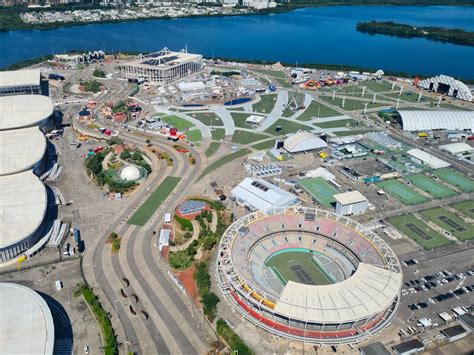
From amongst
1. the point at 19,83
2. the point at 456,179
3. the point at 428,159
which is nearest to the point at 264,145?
the point at 428,159

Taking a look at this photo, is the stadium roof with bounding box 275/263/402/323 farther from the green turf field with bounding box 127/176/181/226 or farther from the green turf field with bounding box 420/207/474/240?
the green turf field with bounding box 127/176/181/226

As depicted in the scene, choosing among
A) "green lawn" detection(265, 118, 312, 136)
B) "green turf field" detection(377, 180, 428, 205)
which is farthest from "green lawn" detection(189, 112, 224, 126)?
"green turf field" detection(377, 180, 428, 205)

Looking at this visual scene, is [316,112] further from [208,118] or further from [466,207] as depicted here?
[466,207]

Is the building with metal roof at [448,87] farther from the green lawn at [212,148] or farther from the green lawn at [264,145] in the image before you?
the green lawn at [212,148]

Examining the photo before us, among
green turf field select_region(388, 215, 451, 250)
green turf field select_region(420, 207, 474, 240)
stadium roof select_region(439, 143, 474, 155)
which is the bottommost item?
green turf field select_region(388, 215, 451, 250)

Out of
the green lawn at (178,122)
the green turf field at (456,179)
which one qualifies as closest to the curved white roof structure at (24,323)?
the green lawn at (178,122)

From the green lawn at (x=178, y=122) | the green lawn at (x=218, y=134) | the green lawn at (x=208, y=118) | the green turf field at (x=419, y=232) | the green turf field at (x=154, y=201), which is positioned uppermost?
the green lawn at (x=208, y=118)

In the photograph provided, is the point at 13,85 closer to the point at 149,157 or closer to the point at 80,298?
the point at 149,157
